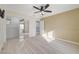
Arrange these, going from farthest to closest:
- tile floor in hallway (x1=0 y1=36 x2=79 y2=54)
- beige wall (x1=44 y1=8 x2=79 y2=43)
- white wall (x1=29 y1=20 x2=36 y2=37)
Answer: white wall (x1=29 y1=20 x2=36 y2=37) < beige wall (x1=44 y1=8 x2=79 y2=43) < tile floor in hallway (x1=0 y1=36 x2=79 y2=54)

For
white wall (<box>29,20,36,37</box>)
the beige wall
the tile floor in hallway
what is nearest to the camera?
the tile floor in hallway

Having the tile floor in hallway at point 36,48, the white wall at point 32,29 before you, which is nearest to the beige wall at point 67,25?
the tile floor in hallway at point 36,48

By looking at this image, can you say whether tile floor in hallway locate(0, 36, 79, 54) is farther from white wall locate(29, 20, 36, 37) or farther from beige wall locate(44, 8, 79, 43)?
white wall locate(29, 20, 36, 37)

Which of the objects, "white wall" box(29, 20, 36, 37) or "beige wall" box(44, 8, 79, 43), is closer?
"beige wall" box(44, 8, 79, 43)

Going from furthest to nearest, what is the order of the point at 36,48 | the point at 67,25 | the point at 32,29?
1. the point at 32,29
2. the point at 67,25
3. the point at 36,48

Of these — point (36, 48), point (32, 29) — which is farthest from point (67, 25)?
point (32, 29)

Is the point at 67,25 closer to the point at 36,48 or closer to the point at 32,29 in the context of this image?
the point at 36,48

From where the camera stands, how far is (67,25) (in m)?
5.75

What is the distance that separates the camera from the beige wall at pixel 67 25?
5.19 metres

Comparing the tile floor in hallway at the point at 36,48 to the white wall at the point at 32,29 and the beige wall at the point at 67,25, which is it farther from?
the white wall at the point at 32,29

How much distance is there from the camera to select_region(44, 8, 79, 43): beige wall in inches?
204

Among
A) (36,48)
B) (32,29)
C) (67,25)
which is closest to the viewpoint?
(36,48)

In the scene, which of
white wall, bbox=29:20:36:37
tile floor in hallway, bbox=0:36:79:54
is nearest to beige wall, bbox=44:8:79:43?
tile floor in hallway, bbox=0:36:79:54
